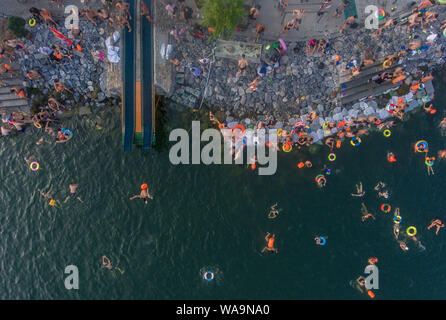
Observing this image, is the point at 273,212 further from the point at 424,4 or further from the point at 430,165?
the point at 424,4

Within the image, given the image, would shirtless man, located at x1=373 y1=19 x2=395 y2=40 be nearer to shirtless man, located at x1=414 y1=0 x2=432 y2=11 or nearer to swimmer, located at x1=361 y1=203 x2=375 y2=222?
shirtless man, located at x1=414 y1=0 x2=432 y2=11

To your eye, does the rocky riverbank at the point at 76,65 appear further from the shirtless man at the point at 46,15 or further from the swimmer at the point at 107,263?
the swimmer at the point at 107,263

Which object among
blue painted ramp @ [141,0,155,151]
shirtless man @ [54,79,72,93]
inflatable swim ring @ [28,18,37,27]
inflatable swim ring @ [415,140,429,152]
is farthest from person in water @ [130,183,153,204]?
inflatable swim ring @ [415,140,429,152]

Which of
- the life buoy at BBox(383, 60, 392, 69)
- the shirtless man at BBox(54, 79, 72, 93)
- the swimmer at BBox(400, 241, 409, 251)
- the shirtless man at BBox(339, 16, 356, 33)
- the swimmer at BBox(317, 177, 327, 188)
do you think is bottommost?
the swimmer at BBox(400, 241, 409, 251)

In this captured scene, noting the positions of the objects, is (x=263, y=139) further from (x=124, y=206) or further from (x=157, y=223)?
(x=124, y=206)

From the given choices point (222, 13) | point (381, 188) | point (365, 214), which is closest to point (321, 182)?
point (365, 214)

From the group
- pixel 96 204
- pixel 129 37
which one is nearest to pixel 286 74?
pixel 129 37
